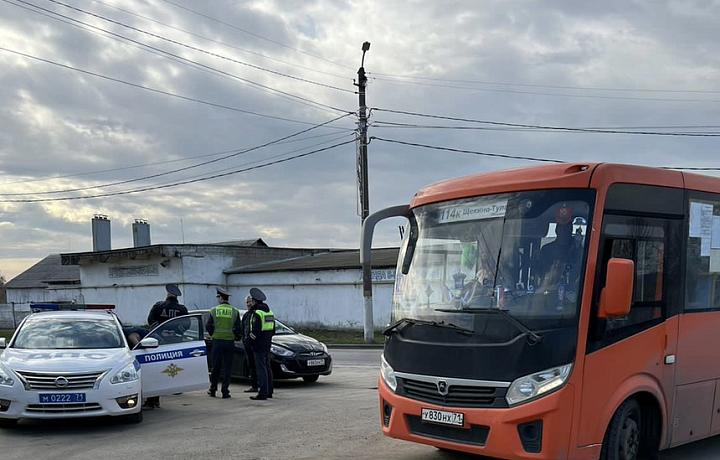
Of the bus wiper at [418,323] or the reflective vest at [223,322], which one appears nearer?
the bus wiper at [418,323]

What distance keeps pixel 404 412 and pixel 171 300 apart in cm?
724

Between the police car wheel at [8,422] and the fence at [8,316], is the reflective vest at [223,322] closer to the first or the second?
the police car wheel at [8,422]

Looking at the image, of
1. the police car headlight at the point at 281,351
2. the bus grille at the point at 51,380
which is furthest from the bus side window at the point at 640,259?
the police car headlight at the point at 281,351

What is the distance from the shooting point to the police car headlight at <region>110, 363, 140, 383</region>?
967cm

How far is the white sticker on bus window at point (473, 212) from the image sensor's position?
6820 millimetres

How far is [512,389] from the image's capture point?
6.15m

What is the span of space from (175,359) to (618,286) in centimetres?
742

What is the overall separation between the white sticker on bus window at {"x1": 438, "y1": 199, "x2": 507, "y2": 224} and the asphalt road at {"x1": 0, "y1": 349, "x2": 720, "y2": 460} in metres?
2.54

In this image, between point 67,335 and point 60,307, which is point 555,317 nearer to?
point 67,335

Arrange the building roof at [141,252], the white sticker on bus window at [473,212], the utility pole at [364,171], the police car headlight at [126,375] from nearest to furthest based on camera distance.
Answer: the white sticker on bus window at [473,212], the police car headlight at [126,375], the utility pole at [364,171], the building roof at [141,252]

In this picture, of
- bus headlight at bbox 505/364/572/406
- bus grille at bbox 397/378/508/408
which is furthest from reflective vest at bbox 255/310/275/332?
bus headlight at bbox 505/364/572/406

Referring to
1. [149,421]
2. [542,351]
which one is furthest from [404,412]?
[149,421]

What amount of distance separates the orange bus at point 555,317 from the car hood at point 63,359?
171 inches

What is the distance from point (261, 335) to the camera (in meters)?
12.3
